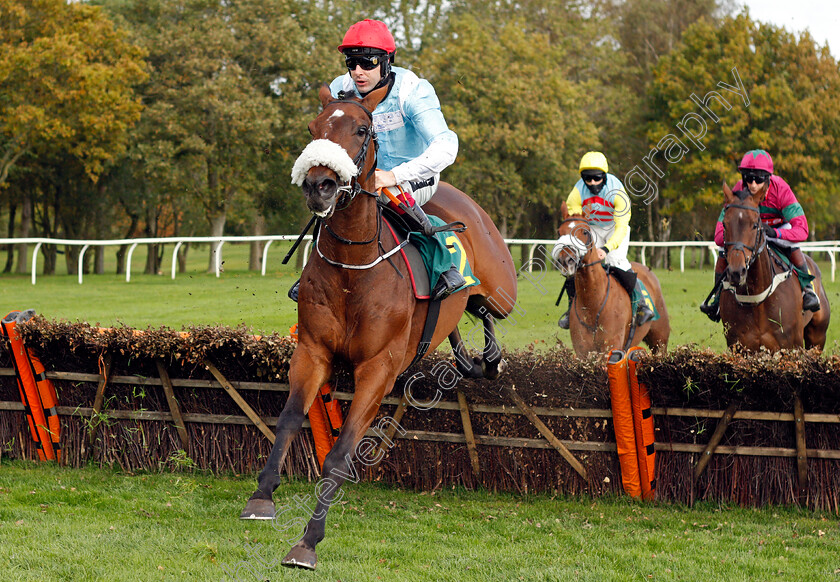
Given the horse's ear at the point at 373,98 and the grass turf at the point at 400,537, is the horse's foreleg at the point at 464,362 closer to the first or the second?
the grass turf at the point at 400,537

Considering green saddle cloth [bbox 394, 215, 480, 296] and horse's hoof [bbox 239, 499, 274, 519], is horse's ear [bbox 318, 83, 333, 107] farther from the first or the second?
horse's hoof [bbox 239, 499, 274, 519]

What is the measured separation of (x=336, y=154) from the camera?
11.3 feet

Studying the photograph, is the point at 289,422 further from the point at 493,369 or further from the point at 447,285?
the point at 493,369

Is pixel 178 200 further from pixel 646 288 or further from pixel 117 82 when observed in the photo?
pixel 646 288

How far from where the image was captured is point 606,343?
Answer: 713 cm

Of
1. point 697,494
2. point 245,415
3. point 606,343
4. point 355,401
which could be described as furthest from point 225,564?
point 606,343

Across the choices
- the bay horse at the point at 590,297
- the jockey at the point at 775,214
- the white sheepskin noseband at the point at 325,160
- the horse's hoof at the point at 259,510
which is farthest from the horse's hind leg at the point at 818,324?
the horse's hoof at the point at 259,510

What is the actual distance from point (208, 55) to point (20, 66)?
5770 mm

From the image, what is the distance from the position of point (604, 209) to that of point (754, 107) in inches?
896

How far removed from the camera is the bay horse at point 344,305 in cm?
354

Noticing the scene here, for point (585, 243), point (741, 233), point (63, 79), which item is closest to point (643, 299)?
point (585, 243)

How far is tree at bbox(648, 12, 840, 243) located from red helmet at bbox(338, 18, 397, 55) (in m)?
23.5

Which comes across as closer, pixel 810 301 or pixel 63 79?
pixel 810 301

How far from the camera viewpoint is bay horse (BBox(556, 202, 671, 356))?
674 cm
